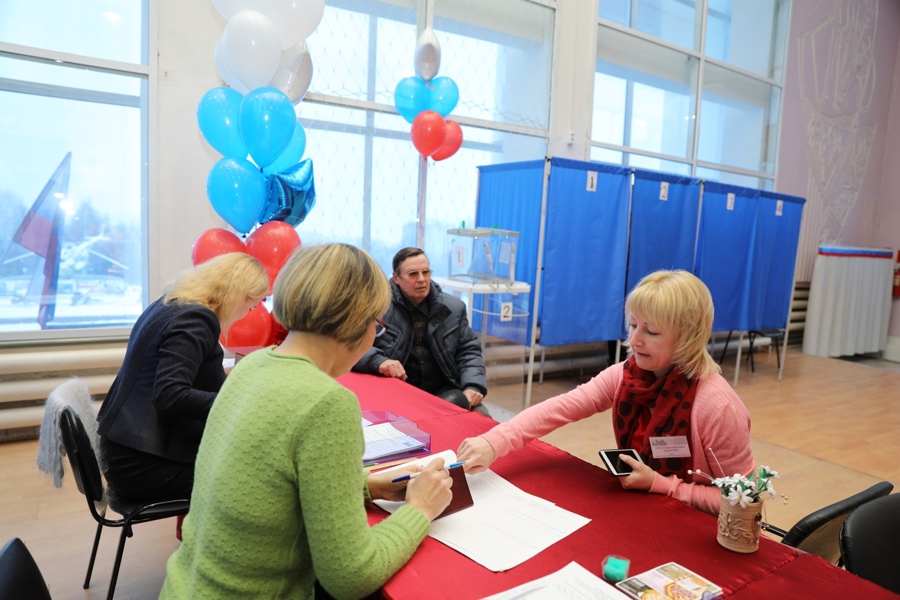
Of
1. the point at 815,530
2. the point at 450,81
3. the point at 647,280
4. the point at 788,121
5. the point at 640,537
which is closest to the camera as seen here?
the point at 640,537

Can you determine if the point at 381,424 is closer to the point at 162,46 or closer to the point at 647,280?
the point at 647,280

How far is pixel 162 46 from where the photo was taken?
11.5 feet

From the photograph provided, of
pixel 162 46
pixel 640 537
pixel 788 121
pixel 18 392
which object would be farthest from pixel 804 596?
pixel 788 121

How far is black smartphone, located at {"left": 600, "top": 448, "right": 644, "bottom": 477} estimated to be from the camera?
1.33 metres

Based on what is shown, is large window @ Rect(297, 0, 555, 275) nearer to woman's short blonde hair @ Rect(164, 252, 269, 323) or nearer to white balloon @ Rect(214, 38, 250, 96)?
white balloon @ Rect(214, 38, 250, 96)

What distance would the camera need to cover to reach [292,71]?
341 centimetres

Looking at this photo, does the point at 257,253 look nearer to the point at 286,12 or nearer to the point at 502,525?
the point at 286,12

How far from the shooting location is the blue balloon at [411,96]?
3986mm

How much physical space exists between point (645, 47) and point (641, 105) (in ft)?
1.87

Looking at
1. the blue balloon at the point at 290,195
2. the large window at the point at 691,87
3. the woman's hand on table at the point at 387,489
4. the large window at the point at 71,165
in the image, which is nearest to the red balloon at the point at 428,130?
the blue balloon at the point at 290,195

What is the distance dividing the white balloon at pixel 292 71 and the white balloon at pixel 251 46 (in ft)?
0.76

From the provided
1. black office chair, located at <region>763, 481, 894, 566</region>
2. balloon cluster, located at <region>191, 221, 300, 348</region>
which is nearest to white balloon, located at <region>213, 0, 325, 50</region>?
balloon cluster, located at <region>191, 221, 300, 348</region>

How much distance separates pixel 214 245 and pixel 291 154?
0.71 meters

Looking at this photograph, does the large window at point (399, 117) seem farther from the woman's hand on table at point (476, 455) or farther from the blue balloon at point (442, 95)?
the woman's hand on table at point (476, 455)
